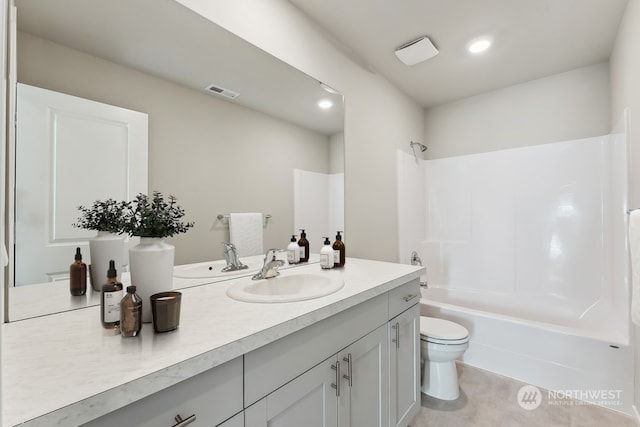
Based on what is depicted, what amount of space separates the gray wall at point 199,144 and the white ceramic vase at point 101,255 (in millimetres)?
221

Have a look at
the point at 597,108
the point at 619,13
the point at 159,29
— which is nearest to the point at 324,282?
the point at 159,29

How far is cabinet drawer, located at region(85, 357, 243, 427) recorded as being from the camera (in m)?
0.61

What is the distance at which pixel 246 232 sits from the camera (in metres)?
1.49

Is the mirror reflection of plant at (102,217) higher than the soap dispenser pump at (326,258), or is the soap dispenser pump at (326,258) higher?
the mirror reflection of plant at (102,217)

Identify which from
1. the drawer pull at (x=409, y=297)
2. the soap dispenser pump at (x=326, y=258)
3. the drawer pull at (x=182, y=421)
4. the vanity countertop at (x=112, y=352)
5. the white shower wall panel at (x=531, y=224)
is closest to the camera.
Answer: the vanity countertop at (x=112, y=352)

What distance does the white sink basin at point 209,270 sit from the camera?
1232mm

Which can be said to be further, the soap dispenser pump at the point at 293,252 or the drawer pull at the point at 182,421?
the soap dispenser pump at the point at 293,252

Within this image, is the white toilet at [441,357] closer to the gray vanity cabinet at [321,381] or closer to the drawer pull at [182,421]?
the gray vanity cabinet at [321,381]

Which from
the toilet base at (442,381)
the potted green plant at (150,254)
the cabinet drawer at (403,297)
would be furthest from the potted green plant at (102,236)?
the toilet base at (442,381)

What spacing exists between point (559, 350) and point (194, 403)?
2.33 m

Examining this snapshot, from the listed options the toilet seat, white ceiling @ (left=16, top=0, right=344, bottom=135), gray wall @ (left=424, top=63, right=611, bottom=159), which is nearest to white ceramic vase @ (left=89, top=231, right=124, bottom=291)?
white ceiling @ (left=16, top=0, right=344, bottom=135)

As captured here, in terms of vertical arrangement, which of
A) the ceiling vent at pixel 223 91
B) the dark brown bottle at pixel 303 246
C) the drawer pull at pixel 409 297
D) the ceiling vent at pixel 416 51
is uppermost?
the ceiling vent at pixel 416 51

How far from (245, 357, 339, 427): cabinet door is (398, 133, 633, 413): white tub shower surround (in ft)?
5.48

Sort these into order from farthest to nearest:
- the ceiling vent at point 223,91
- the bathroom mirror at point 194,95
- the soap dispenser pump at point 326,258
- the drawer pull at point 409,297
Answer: the soap dispenser pump at point 326,258
the drawer pull at point 409,297
the ceiling vent at point 223,91
the bathroom mirror at point 194,95
